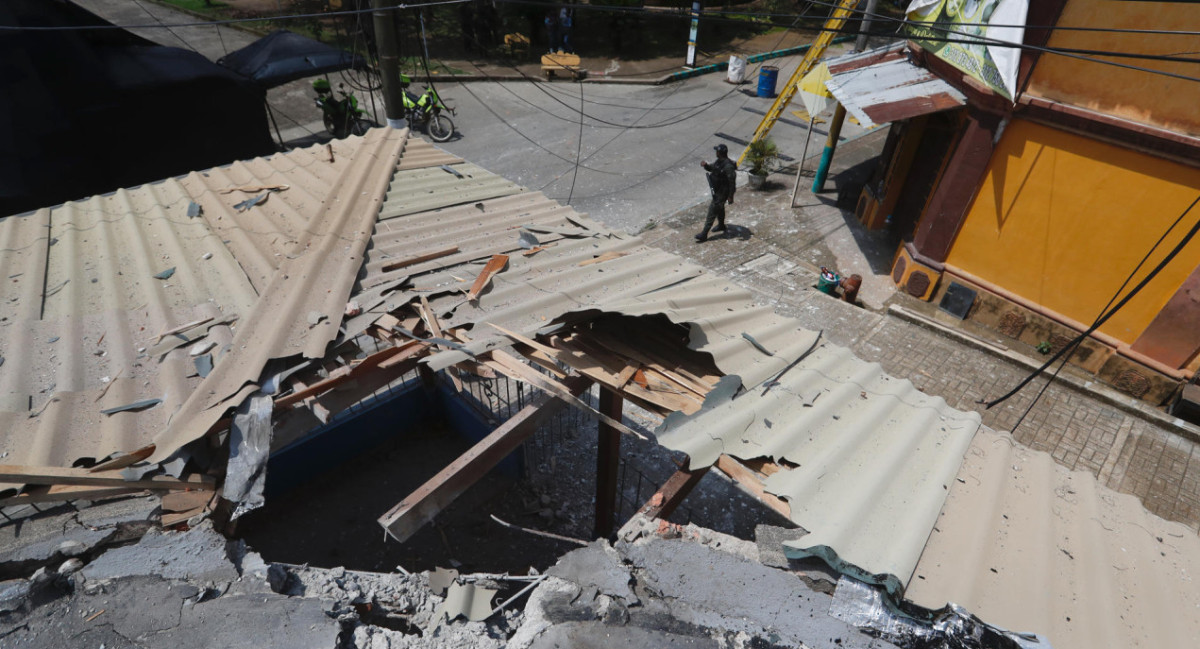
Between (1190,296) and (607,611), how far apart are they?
896 centimetres

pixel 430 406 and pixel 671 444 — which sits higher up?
pixel 671 444

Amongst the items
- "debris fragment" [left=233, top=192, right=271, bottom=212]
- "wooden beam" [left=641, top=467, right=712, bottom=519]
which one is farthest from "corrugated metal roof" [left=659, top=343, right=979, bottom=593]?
"debris fragment" [left=233, top=192, right=271, bottom=212]

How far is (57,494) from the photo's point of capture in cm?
264


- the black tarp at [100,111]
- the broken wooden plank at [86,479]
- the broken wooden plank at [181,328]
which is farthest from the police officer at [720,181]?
the black tarp at [100,111]

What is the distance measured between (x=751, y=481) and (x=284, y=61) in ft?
51.2

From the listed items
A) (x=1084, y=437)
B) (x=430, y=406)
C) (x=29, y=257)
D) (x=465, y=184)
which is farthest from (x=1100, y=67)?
(x=29, y=257)

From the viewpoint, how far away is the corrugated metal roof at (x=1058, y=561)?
8.25 ft

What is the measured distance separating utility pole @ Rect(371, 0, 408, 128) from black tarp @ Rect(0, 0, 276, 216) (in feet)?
16.2

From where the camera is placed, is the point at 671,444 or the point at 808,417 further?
the point at 808,417

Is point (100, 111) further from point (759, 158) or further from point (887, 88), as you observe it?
point (887, 88)

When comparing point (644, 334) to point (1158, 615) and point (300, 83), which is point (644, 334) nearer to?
point (1158, 615)

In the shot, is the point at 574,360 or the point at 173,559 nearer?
the point at 173,559

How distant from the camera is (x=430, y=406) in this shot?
7.07 m

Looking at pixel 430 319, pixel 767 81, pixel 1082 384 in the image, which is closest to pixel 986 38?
pixel 1082 384
